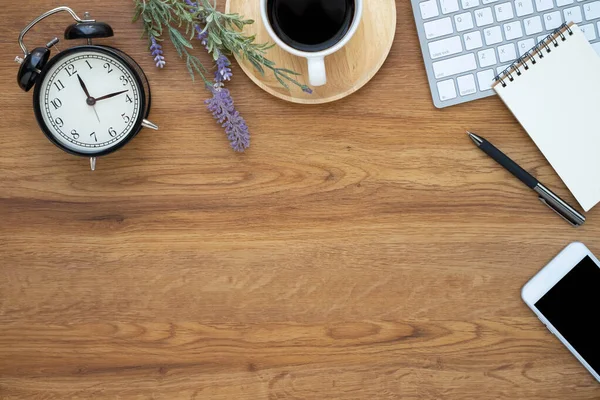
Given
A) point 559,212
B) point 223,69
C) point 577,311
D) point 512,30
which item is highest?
point 512,30

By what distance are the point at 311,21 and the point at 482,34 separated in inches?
9.7

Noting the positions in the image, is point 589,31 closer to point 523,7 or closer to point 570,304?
point 523,7

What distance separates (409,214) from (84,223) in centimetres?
47

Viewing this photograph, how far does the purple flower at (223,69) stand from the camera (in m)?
0.82

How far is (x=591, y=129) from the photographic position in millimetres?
854

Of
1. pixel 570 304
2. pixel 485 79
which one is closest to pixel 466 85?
pixel 485 79

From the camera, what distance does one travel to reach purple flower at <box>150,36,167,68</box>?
83cm

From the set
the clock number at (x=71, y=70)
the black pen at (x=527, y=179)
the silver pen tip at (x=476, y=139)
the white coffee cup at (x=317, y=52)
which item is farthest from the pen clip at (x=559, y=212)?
the clock number at (x=71, y=70)

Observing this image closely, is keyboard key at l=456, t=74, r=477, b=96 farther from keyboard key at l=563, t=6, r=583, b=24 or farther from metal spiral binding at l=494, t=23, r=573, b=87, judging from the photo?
keyboard key at l=563, t=6, r=583, b=24

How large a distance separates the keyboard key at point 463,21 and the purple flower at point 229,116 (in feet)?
1.07

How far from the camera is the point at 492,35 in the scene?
2.77 feet

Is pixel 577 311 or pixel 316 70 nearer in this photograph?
pixel 316 70

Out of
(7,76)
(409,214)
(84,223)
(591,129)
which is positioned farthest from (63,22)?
(591,129)

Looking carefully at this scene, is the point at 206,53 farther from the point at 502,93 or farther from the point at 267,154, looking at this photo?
the point at 502,93
